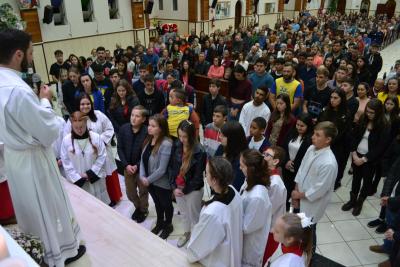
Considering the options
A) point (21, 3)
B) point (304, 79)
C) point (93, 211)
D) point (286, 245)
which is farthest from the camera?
point (21, 3)

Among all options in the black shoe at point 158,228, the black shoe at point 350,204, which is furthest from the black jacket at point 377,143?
the black shoe at point 158,228

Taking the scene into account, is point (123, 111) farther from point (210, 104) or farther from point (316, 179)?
point (316, 179)

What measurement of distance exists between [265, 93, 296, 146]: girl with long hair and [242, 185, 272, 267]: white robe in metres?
1.77

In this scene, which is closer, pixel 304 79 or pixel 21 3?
pixel 304 79

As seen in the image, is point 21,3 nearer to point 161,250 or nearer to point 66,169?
point 66,169

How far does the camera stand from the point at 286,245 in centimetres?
220

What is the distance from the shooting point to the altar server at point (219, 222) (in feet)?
7.69

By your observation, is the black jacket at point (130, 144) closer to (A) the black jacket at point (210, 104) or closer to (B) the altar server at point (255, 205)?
(B) the altar server at point (255, 205)

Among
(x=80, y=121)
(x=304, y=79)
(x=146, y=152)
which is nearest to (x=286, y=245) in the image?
(x=146, y=152)

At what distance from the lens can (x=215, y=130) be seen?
414 cm

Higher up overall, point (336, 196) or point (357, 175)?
point (357, 175)

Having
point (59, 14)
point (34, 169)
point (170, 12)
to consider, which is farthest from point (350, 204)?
point (170, 12)

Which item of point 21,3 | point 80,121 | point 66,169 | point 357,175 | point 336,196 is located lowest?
point 336,196

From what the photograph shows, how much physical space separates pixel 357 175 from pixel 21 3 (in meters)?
10.8
